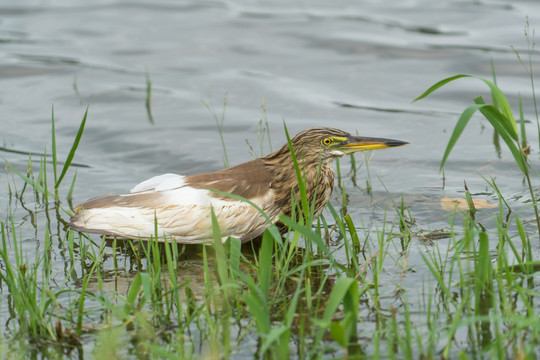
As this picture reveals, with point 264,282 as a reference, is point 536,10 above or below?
above

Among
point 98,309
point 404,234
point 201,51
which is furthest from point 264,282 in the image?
point 201,51

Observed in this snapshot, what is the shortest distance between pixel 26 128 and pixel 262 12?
16.0 ft

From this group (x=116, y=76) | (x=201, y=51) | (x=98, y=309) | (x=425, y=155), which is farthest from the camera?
(x=201, y=51)

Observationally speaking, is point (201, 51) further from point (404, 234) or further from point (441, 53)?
point (404, 234)

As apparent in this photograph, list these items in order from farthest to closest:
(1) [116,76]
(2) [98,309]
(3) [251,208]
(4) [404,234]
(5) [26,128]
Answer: (1) [116,76]
(5) [26,128]
(3) [251,208]
(4) [404,234]
(2) [98,309]

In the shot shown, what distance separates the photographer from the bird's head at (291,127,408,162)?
240 inches

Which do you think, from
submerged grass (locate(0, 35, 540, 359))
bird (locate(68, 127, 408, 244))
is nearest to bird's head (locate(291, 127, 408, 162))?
bird (locate(68, 127, 408, 244))

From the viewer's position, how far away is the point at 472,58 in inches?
419

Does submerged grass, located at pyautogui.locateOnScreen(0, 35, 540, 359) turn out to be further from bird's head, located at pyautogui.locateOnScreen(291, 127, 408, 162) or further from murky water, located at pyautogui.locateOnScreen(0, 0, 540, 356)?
bird's head, located at pyautogui.locateOnScreen(291, 127, 408, 162)

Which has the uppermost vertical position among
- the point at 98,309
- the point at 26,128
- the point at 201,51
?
the point at 201,51

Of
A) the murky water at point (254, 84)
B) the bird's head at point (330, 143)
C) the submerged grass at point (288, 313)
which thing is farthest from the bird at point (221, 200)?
the murky water at point (254, 84)

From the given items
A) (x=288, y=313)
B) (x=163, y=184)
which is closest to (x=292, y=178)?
(x=163, y=184)

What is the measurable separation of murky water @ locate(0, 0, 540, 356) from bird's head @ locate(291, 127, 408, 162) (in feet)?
1.71

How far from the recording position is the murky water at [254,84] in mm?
7539
